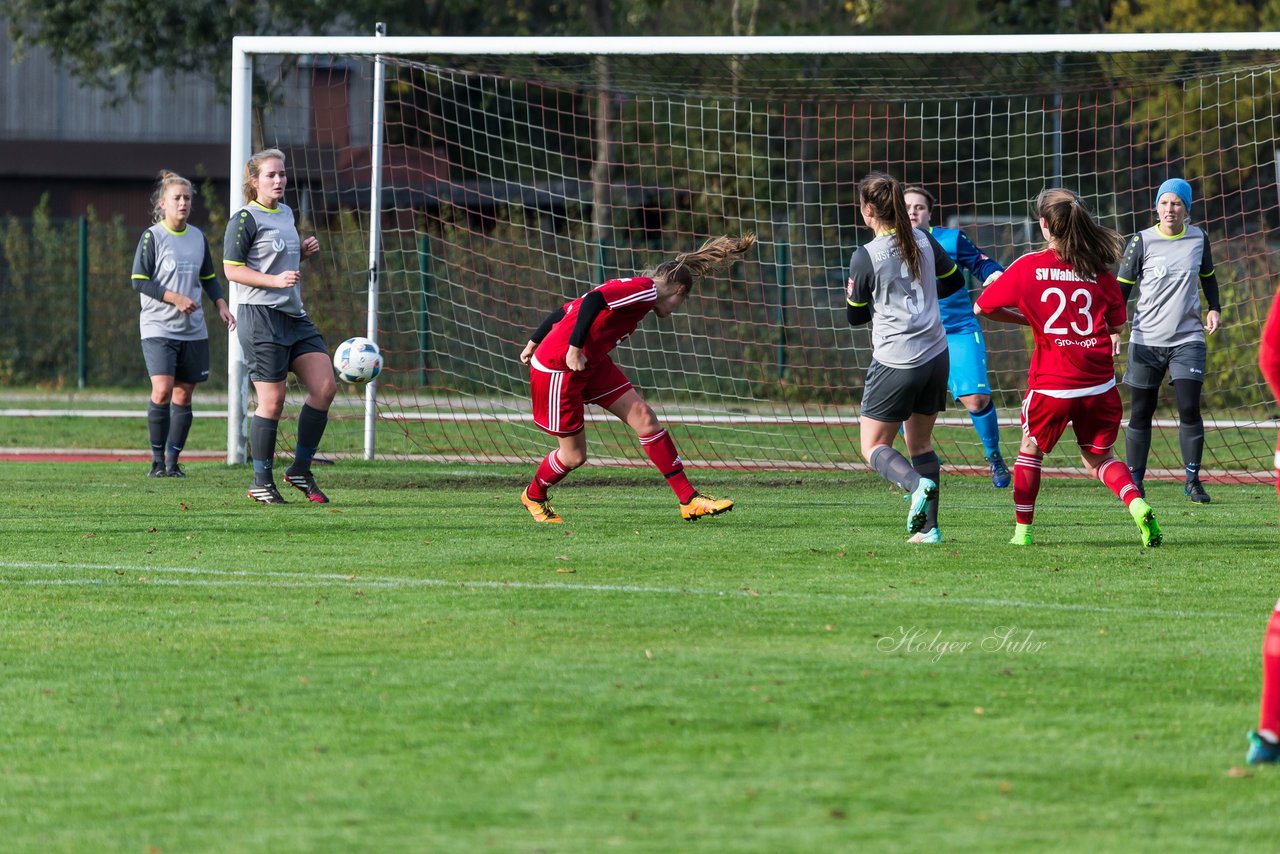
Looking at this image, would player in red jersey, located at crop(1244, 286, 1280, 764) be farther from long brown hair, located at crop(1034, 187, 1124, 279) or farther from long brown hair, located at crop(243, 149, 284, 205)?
long brown hair, located at crop(243, 149, 284, 205)

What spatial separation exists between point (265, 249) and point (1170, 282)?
5.65 metres

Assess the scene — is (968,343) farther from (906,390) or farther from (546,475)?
(546,475)

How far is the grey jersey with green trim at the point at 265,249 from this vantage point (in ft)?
34.2

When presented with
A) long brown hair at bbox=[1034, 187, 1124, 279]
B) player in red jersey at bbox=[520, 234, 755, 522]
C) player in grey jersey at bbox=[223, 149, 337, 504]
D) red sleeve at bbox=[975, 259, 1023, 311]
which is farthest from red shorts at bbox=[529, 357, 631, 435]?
long brown hair at bbox=[1034, 187, 1124, 279]

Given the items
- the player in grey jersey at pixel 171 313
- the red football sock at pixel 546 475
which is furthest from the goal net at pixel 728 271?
the red football sock at pixel 546 475

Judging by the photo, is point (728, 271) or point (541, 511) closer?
point (541, 511)

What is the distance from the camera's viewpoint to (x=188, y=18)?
28016mm

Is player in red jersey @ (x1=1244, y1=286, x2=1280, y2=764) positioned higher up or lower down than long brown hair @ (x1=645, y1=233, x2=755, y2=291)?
lower down

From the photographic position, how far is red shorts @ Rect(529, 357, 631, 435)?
9438 mm

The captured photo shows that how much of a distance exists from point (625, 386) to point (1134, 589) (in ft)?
11.1

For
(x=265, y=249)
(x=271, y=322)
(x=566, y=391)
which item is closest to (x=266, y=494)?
(x=271, y=322)

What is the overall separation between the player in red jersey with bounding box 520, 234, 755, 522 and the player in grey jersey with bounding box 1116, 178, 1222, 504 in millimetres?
2962

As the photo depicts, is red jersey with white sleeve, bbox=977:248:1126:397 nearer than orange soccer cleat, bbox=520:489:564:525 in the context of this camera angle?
Yes

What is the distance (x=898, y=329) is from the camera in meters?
8.57
